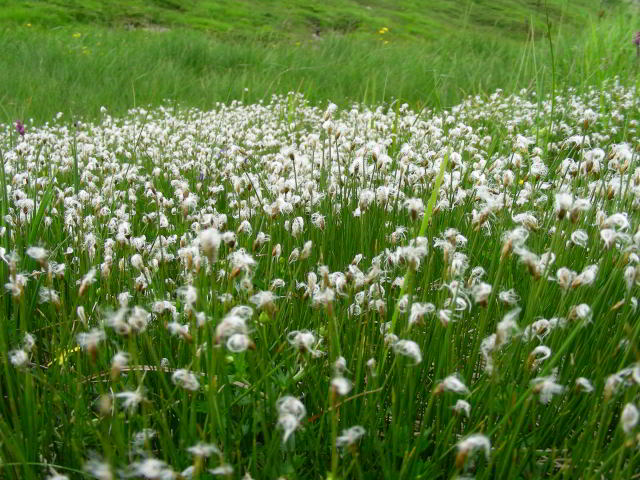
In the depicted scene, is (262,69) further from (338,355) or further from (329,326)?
(329,326)

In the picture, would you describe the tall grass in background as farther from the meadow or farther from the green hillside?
the green hillside

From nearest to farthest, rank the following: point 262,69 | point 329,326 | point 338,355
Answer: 1. point 329,326
2. point 338,355
3. point 262,69

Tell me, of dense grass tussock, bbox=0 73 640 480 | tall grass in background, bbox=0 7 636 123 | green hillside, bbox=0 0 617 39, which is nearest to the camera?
dense grass tussock, bbox=0 73 640 480

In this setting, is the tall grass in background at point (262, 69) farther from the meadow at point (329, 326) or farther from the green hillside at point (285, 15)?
the green hillside at point (285, 15)

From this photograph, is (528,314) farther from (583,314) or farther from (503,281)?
(503,281)

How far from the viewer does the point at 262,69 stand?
10766mm

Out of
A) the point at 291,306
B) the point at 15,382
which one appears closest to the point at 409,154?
the point at 291,306

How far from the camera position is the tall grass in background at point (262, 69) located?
827 cm

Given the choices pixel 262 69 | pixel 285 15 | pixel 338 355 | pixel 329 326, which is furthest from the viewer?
pixel 285 15

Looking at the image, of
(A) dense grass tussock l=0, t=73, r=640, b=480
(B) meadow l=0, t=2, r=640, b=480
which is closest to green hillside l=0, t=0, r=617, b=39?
(B) meadow l=0, t=2, r=640, b=480

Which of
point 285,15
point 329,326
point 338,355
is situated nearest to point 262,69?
point 338,355

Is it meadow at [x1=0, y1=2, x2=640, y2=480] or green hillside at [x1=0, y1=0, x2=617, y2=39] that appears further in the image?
green hillside at [x1=0, y1=0, x2=617, y2=39]

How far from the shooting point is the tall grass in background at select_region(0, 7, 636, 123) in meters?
8.27

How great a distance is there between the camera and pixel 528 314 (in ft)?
5.14
